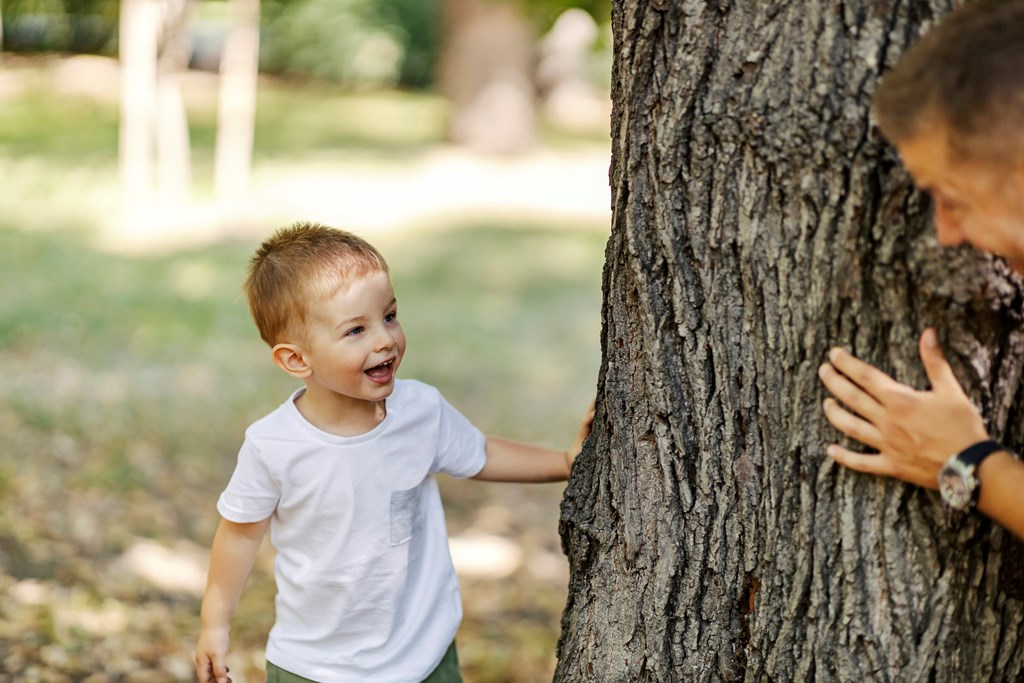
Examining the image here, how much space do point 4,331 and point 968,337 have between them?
6908 millimetres

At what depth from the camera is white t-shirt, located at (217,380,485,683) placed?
2.32 m

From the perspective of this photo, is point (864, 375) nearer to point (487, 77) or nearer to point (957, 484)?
point (957, 484)

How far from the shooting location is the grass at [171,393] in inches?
163

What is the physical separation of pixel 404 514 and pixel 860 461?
0.96 metres

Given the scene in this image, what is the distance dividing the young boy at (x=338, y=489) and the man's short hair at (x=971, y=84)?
1125 millimetres

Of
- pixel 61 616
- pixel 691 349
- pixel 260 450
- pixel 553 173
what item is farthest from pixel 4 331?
pixel 553 173

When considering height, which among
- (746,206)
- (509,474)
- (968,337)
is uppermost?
(746,206)

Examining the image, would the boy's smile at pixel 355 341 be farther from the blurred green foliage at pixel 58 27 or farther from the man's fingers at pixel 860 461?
the blurred green foliage at pixel 58 27

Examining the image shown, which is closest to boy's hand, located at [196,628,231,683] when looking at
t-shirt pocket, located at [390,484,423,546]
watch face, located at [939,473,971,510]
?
t-shirt pocket, located at [390,484,423,546]

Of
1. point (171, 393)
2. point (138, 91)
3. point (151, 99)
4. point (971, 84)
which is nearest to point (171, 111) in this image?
point (151, 99)

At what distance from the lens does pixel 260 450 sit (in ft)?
7.57

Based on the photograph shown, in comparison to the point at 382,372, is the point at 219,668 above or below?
below

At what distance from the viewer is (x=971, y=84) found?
1.64m

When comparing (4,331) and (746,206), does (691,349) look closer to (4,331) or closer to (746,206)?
(746,206)
